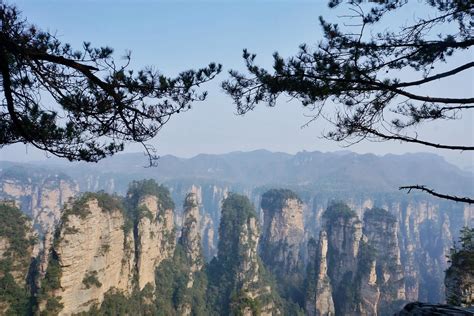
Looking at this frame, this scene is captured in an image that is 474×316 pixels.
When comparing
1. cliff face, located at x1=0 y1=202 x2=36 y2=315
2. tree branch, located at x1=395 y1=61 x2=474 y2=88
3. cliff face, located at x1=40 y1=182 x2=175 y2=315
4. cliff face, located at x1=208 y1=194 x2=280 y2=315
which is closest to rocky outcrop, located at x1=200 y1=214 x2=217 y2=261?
cliff face, located at x1=208 y1=194 x2=280 y2=315

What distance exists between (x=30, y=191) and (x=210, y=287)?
326 ft

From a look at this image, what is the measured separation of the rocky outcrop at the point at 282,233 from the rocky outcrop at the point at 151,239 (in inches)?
858

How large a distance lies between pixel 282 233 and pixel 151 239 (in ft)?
104

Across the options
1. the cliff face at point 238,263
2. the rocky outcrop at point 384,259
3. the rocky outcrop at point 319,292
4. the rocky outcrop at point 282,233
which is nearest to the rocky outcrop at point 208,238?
the rocky outcrop at point 282,233

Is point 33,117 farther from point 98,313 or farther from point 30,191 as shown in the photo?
point 30,191

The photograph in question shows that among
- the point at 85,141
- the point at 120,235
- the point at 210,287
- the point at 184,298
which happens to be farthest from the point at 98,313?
the point at 85,141

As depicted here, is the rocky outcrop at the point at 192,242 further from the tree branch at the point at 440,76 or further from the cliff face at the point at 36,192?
the cliff face at the point at 36,192

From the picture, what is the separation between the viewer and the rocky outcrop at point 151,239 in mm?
40719

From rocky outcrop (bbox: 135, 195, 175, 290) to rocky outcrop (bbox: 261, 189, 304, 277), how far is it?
2179cm

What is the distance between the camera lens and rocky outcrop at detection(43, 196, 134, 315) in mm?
26781

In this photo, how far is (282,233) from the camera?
6875 centimetres

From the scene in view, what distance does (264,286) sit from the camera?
45844 millimetres

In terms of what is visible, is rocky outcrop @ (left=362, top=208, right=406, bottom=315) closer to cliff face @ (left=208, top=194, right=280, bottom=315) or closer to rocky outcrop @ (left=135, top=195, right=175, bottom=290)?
cliff face @ (left=208, top=194, right=280, bottom=315)

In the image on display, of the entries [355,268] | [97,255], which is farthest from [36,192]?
[355,268]
